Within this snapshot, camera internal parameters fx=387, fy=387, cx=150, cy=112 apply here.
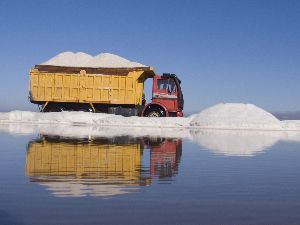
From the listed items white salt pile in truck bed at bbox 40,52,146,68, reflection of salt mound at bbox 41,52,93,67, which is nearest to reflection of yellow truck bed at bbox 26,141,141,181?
white salt pile in truck bed at bbox 40,52,146,68

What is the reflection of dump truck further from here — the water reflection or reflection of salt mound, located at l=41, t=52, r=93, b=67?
reflection of salt mound, located at l=41, t=52, r=93, b=67

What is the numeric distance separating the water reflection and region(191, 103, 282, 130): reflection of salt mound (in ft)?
59.4

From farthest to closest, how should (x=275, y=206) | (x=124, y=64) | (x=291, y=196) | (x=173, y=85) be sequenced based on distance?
(x=124, y=64) < (x=173, y=85) < (x=291, y=196) < (x=275, y=206)

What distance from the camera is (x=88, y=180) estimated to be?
6328 mm

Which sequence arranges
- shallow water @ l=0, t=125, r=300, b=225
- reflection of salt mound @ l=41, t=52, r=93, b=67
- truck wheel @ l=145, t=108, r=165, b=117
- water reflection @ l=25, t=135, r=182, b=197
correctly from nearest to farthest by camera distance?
shallow water @ l=0, t=125, r=300, b=225
water reflection @ l=25, t=135, r=182, b=197
truck wheel @ l=145, t=108, r=165, b=117
reflection of salt mound @ l=41, t=52, r=93, b=67

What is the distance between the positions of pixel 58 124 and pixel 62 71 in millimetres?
4191

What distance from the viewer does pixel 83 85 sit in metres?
28.7

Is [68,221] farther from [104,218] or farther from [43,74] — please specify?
[43,74]

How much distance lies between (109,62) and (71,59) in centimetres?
715

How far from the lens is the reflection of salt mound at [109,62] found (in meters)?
58.0

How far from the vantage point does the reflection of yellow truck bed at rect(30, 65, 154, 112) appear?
93.0ft

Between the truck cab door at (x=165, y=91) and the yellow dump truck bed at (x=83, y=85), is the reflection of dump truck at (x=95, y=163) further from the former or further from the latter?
the yellow dump truck bed at (x=83, y=85)

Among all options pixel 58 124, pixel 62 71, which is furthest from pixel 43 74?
pixel 58 124

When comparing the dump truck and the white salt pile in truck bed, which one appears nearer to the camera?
the dump truck
